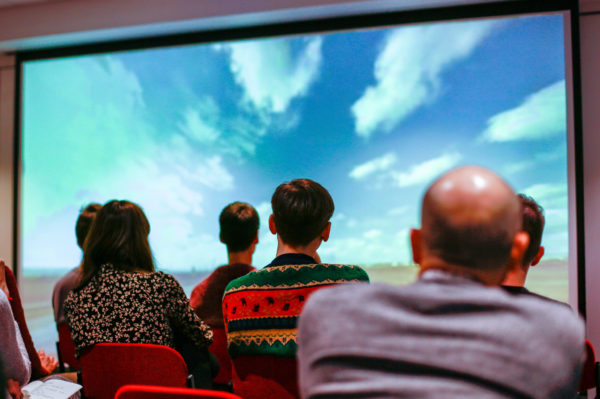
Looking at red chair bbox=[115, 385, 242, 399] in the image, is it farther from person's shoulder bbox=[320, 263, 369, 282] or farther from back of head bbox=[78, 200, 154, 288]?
back of head bbox=[78, 200, 154, 288]

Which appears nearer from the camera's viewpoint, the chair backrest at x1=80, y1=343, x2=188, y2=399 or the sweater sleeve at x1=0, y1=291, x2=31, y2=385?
the sweater sleeve at x1=0, y1=291, x2=31, y2=385

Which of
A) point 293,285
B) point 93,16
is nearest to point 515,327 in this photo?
point 293,285

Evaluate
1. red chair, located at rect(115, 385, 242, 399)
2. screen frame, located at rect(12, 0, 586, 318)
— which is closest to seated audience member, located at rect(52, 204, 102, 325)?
Result: red chair, located at rect(115, 385, 242, 399)

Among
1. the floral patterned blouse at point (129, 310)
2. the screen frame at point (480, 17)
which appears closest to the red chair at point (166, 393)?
the floral patterned blouse at point (129, 310)

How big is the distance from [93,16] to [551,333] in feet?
12.8

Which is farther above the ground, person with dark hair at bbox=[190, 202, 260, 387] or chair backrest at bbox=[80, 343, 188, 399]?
person with dark hair at bbox=[190, 202, 260, 387]

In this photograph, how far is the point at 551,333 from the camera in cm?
68

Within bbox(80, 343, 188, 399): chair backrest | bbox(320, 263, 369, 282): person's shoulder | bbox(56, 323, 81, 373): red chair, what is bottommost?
bbox(56, 323, 81, 373): red chair

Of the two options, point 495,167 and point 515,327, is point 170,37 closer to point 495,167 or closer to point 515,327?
point 495,167

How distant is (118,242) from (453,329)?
4.98 feet

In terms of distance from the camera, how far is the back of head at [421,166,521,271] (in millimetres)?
747

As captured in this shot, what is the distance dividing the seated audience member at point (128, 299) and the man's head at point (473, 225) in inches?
48.7

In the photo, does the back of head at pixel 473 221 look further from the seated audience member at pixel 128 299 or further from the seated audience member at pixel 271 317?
the seated audience member at pixel 128 299

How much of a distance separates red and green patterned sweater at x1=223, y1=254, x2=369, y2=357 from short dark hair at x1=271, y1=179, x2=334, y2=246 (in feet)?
0.56
